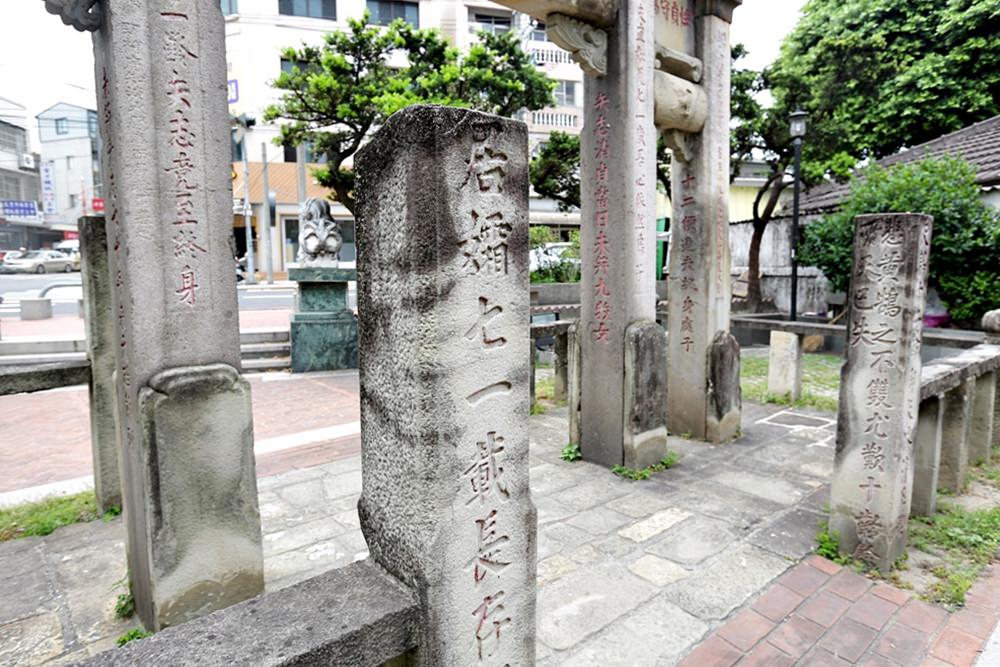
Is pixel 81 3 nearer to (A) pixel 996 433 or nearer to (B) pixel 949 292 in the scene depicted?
(A) pixel 996 433

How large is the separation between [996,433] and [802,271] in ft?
33.4

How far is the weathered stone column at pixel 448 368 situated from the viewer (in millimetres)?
1507

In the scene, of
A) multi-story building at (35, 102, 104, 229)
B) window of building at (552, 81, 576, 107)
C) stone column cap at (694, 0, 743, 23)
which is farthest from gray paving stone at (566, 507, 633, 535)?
multi-story building at (35, 102, 104, 229)

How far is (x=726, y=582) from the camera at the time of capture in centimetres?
329

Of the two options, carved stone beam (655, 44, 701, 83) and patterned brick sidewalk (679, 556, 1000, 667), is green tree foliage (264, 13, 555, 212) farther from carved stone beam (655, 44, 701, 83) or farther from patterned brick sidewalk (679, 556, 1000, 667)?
patterned brick sidewalk (679, 556, 1000, 667)

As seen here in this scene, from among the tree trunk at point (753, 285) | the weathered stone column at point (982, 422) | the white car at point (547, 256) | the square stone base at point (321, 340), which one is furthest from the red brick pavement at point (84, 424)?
the tree trunk at point (753, 285)

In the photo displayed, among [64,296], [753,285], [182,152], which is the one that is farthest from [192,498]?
[64,296]

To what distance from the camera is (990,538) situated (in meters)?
3.75

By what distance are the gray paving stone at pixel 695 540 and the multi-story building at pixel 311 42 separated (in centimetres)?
1877

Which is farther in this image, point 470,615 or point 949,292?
point 949,292

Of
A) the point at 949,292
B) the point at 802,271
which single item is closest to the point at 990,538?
the point at 949,292

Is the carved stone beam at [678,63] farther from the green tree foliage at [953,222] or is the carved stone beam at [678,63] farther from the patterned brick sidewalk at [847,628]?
the green tree foliage at [953,222]

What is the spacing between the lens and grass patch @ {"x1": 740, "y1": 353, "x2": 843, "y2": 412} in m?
7.42

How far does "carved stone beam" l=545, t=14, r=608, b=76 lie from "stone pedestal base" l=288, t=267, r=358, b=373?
18.7ft
